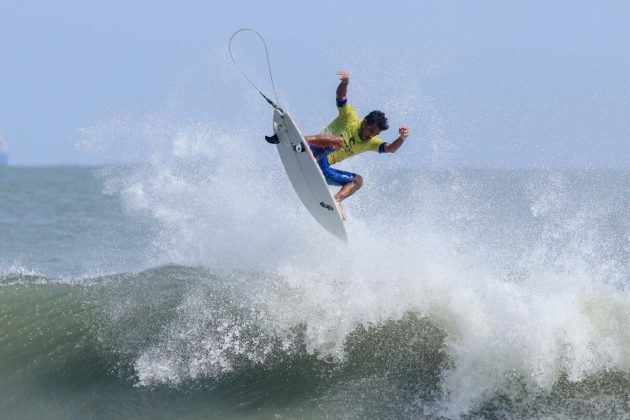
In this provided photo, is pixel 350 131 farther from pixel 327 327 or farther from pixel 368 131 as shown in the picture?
pixel 327 327

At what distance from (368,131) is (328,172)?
84 cm

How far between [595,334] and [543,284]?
862 millimetres

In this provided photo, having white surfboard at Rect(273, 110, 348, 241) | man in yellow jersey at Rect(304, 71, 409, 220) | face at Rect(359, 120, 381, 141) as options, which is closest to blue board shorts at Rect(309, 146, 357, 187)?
man in yellow jersey at Rect(304, 71, 409, 220)

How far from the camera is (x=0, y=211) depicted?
2472cm

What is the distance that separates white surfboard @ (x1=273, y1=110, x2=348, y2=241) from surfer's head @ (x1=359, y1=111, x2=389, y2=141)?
0.70 metres

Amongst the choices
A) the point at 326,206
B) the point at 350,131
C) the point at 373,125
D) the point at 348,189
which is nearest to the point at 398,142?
the point at 373,125

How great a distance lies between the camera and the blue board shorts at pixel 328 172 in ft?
29.1

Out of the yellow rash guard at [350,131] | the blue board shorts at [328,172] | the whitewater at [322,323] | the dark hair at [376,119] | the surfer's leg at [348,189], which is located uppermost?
the dark hair at [376,119]

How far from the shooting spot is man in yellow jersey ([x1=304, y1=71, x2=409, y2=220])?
27.6ft

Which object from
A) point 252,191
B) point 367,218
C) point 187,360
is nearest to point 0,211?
point 252,191

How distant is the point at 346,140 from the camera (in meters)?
8.70

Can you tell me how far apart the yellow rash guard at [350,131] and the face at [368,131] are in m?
0.06

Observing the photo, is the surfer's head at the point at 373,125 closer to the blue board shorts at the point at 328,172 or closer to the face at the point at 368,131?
the face at the point at 368,131

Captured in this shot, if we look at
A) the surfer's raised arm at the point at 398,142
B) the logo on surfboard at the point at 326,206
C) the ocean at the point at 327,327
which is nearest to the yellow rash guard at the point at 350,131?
the surfer's raised arm at the point at 398,142
